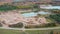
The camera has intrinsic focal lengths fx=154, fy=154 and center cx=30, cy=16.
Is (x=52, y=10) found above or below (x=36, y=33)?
above

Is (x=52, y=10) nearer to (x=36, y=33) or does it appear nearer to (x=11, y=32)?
(x=36, y=33)

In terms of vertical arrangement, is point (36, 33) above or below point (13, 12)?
below

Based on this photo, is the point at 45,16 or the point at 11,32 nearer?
the point at 11,32

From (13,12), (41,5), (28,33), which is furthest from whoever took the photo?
(41,5)

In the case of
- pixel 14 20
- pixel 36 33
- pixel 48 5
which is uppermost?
pixel 48 5

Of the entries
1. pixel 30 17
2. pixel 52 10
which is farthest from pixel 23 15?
pixel 52 10

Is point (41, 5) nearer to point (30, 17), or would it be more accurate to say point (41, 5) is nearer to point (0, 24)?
point (30, 17)

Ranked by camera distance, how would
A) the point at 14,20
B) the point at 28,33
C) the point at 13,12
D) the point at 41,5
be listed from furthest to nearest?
the point at 41,5
the point at 13,12
the point at 14,20
the point at 28,33

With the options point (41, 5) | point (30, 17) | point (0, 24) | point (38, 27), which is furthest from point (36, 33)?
point (41, 5)

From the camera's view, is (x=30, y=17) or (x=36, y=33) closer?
(x=36, y=33)
